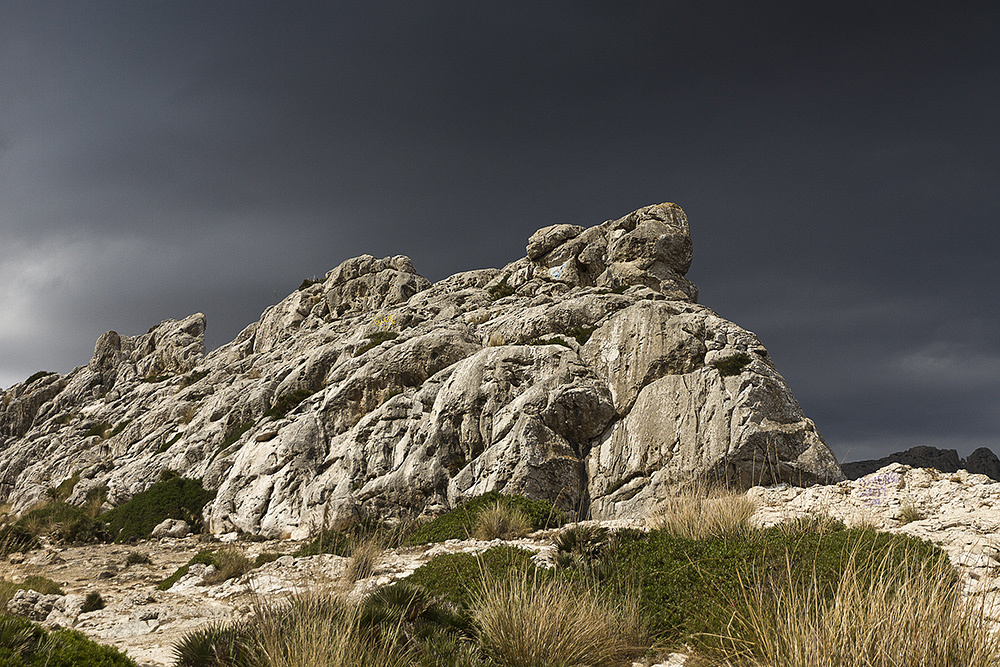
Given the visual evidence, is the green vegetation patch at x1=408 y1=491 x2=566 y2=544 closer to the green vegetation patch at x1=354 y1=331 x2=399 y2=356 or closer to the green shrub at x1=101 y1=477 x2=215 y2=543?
the green shrub at x1=101 y1=477 x2=215 y2=543

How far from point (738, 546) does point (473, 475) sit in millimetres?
10548

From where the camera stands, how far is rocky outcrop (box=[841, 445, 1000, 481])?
37.2 metres

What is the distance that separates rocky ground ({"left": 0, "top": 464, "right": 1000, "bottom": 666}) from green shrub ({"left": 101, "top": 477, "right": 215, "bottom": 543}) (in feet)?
8.69

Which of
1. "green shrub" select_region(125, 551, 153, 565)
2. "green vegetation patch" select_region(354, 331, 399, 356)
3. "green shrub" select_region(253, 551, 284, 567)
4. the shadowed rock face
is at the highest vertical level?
"green vegetation patch" select_region(354, 331, 399, 356)

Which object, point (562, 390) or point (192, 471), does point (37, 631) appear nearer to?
point (562, 390)

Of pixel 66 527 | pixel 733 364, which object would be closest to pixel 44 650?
pixel 733 364

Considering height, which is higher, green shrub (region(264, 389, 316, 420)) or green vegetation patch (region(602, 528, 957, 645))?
green shrub (region(264, 389, 316, 420))

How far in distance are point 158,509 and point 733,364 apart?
21803mm

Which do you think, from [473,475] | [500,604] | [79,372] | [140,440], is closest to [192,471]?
[140,440]

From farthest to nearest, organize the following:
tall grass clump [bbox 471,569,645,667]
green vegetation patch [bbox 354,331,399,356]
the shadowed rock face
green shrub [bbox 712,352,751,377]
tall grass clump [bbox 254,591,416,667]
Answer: green vegetation patch [bbox 354,331,399,356] < green shrub [bbox 712,352,751,377] < the shadowed rock face < tall grass clump [bbox 471,569,645,667] < tall grass clump [bbox 254,591,416,667]

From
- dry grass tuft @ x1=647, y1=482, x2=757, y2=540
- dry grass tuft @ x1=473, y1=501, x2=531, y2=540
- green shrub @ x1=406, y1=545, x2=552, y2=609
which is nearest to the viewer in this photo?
green shrub @ x1=406, y1=545, x2=552, y2=609

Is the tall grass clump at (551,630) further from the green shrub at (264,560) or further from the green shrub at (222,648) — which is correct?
the green shrub at (264,560)

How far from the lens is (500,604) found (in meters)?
5.43

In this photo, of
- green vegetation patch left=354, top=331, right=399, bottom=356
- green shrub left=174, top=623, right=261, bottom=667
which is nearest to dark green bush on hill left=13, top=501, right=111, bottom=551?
green vegetation patch left=354, top=331, right=399, bottom=356
